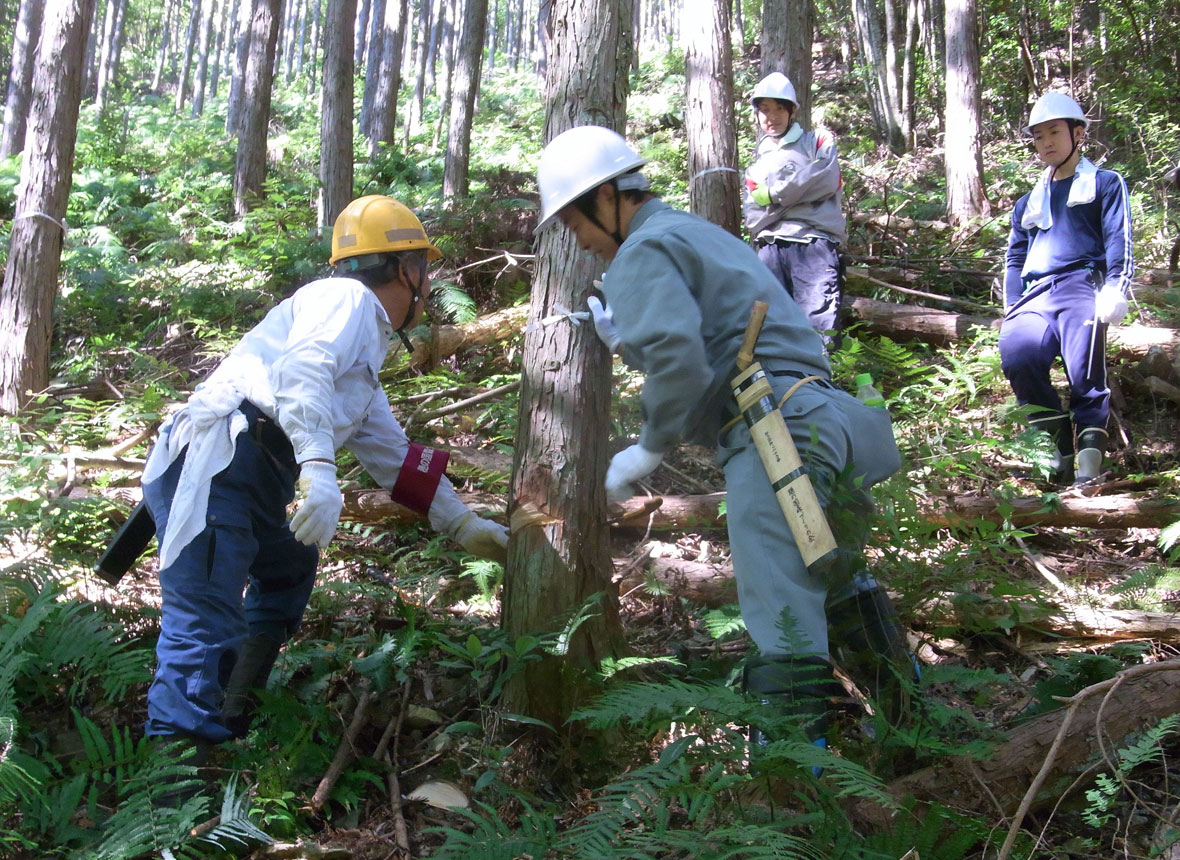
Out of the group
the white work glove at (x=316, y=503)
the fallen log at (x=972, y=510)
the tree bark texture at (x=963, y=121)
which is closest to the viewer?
the white work glove at (x=316, y=503)

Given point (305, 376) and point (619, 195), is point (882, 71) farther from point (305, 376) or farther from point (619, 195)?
point (305, 376)

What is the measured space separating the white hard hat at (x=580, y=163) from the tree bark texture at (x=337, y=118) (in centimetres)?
785

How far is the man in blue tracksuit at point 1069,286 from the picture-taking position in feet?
18.1

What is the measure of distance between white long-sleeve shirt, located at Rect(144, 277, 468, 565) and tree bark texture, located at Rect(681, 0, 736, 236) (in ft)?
17.0

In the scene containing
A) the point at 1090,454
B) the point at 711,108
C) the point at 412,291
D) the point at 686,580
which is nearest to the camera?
the point at 412,291

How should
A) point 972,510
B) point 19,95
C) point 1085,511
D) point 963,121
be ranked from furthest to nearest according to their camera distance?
point 19,95
point 963,121
point 1085,511
point 972,510

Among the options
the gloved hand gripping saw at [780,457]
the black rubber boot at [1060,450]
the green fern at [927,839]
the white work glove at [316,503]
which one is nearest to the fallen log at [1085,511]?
the black rubber boot at [1060,450]

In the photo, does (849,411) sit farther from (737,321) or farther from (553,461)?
(553,461)

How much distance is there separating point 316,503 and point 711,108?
21.4 feet

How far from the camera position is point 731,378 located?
3115mm

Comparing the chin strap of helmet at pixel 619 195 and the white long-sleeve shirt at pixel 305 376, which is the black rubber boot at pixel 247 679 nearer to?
the white long-sleeve shirt at pixel 305 376

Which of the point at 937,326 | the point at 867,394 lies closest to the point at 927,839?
the point at 867,394

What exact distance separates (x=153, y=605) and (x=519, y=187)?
896 centimetres

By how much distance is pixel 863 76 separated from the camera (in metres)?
19.0
